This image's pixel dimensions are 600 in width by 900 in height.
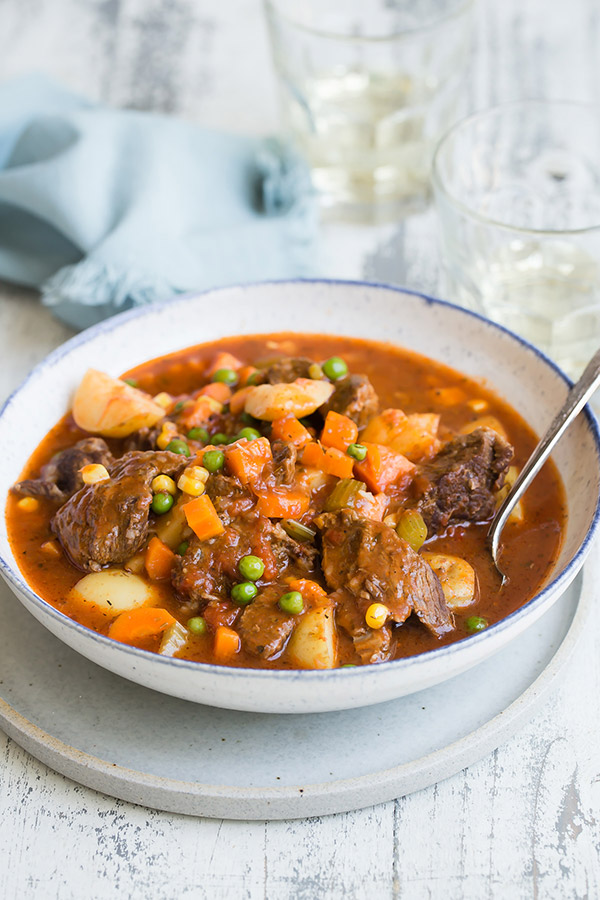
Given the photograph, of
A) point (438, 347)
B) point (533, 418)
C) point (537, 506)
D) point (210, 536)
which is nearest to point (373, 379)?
point (438, 347)

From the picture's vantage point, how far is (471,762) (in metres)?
3.97

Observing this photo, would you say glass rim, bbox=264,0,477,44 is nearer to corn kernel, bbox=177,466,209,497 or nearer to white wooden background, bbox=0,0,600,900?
corn kernel, bbox=177,466,209,497

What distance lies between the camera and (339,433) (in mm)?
4688

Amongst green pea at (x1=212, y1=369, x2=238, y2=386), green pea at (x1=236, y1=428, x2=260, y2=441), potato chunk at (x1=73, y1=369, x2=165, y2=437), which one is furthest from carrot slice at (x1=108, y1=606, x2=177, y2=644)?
green pea at (x1=212, y1=369, x2=238, y2=386)

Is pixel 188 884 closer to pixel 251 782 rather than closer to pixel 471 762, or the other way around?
pixel 251 782

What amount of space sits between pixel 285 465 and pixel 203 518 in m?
0.43

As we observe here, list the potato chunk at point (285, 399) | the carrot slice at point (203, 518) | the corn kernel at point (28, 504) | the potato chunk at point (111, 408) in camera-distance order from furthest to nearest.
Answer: the potato chunk at point (111, 408)
the potato chunk at point (285, 399)
the corn kernel at point (28, 504)
the carrot slice at point (203, 518)

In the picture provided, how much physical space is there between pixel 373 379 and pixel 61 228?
239 cm

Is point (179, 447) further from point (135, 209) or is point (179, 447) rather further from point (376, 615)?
point (135, 209)

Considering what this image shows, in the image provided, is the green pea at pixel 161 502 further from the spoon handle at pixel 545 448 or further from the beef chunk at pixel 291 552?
the spoon handle at pixel 545 448

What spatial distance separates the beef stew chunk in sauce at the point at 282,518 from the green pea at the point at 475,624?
56 millimetres

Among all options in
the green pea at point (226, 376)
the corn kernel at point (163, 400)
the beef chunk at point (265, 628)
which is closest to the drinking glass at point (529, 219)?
the green pea at point (226, 376)

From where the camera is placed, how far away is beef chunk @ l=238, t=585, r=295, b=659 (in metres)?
3.85

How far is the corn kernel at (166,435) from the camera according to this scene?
186 inches
